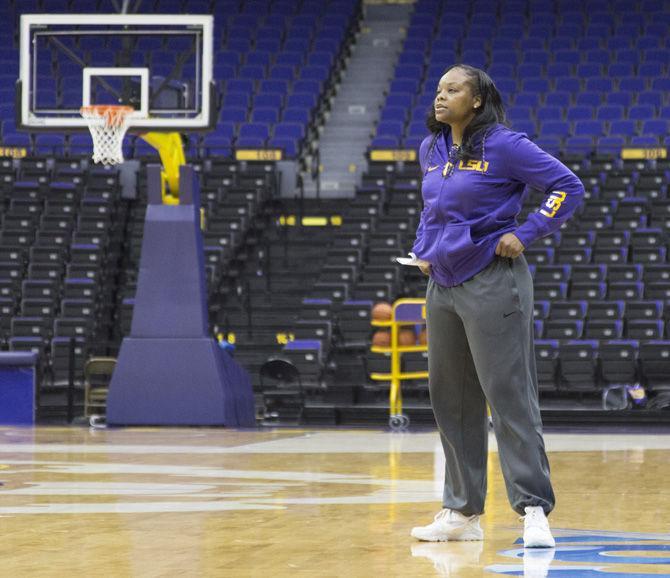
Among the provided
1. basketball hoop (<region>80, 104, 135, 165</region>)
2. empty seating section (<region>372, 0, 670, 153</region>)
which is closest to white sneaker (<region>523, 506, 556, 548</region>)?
basketball hoop (<region>80, 104, 135, 165</region>)

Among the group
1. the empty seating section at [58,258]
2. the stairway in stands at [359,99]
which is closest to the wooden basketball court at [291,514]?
the empty seating section at [58,258]

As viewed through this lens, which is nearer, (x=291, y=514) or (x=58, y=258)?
(x=291, y=514)

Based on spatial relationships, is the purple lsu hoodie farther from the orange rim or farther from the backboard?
the orange rim

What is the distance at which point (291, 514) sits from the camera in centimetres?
489

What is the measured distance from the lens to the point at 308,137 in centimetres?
2192

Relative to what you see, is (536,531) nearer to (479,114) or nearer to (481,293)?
(481,293)

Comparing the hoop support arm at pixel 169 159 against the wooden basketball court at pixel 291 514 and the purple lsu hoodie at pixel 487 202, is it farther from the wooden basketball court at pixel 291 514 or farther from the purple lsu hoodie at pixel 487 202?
the purple lsu hoodie at pixel 487 202

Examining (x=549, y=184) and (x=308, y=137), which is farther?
(x=308, y=137)

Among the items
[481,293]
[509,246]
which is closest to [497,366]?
[481,293]

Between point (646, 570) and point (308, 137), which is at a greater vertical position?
point (308, 137)

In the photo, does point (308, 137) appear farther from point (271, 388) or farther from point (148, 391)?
point (148, 391)

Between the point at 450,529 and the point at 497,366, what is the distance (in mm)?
520

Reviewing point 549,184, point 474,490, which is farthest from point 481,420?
point 549,184

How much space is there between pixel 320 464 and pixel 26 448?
2413 mm
